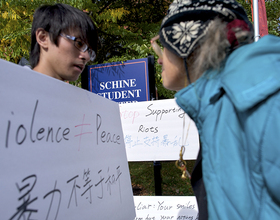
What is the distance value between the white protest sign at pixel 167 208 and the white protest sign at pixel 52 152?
0.92 metres

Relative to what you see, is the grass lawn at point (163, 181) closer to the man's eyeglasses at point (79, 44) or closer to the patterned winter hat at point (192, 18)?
the man's eyeglasses at point (79, 44)

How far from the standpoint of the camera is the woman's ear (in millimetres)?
1206

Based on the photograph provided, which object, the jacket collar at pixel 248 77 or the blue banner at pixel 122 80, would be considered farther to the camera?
the blue banner at pixel 122 80

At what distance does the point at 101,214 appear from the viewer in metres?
1.06

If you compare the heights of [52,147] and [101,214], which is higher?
[52,147]

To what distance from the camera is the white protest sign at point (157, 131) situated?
7.14 ft

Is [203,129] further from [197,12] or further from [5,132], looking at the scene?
[5,132]

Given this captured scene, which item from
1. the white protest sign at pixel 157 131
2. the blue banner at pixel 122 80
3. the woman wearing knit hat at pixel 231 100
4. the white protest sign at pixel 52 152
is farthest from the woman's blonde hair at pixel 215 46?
the blue banner at pixel 122 80

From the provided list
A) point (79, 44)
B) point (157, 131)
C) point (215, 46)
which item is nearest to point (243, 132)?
point (215, 46)

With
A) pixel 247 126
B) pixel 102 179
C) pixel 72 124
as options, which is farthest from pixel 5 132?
pixel 247 126

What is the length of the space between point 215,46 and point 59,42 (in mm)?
893

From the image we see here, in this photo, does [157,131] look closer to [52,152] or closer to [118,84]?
[118,84]

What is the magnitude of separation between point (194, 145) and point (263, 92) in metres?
1.68

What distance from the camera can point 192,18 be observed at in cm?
78
